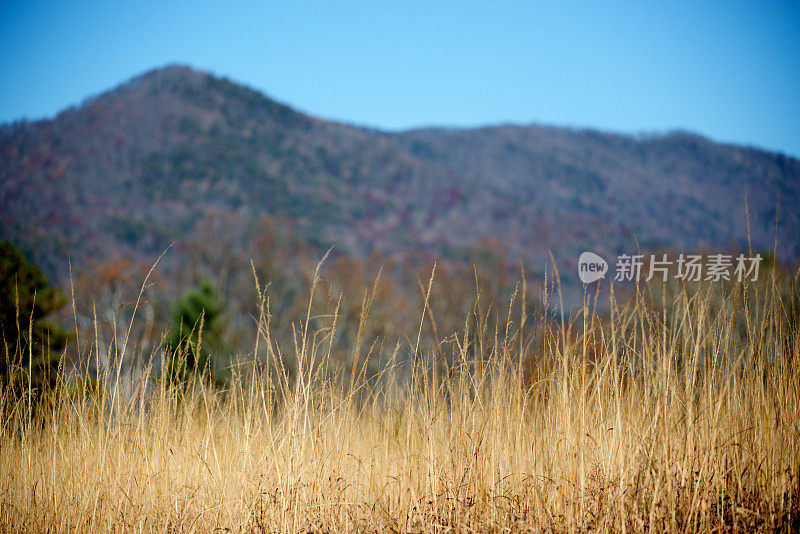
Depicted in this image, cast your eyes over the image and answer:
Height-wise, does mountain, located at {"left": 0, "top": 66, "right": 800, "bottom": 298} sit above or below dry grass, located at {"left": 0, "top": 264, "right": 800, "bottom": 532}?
above

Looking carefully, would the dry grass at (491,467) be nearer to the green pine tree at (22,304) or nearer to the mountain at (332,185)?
the green pine tree at (22,304)

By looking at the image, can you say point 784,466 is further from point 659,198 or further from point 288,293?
point 659,198

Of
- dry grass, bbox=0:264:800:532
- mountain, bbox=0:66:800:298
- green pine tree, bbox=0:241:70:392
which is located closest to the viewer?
dry grass, bbox=0:264:800:532

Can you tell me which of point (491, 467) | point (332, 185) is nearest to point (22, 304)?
point (491, 467)

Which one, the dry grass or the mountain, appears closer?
the dry grass

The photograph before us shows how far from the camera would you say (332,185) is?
186 feet

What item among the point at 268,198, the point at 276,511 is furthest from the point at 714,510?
the point at 268,198

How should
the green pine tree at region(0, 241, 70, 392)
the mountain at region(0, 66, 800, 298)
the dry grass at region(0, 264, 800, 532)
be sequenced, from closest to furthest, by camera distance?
the dry grass at region(0, 264, 800, 532), the green pine tree at region(0, 241, 70, 392), the mountain at region(0, 66, 800, 298)

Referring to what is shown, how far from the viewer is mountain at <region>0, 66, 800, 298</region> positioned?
41.1m

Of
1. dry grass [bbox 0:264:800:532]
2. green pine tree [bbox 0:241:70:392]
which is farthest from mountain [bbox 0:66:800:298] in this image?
dry grass [bbox 0:264:800:532]

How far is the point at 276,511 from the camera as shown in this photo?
210 cm

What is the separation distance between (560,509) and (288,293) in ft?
86.5

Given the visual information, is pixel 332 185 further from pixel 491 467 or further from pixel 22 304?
pixel 491 467

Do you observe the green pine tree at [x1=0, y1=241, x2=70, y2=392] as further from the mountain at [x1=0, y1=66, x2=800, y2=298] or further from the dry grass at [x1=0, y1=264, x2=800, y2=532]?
the mountain at [x1=0, y1=66, x2=800, y2=298]
